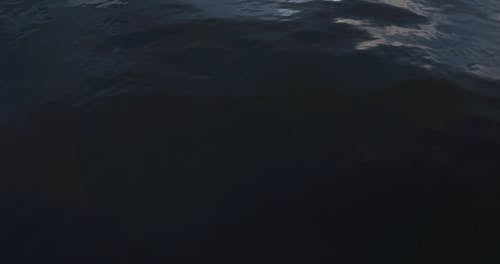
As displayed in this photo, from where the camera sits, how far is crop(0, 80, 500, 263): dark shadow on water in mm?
5027

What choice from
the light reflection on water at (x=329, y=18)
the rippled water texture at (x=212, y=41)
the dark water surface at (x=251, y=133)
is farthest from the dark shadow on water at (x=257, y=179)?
the light reflection on water at (x=329, y=18)

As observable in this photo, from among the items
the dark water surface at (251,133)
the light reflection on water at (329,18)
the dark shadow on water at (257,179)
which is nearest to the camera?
the dark shadow on water at (257,179)

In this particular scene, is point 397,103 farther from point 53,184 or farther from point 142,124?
point 53,184

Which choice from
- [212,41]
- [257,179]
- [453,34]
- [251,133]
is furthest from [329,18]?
[257,179]

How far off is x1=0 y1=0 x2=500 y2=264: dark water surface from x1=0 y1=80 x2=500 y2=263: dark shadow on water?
0.02 metres

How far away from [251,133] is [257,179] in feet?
3.13

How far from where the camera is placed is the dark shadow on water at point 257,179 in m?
5.03

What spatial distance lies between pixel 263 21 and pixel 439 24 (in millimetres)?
3888

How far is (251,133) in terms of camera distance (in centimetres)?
652

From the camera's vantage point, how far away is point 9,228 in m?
5.27

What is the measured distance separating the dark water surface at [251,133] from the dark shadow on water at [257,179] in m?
0.02

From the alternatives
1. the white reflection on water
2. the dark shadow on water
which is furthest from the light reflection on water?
the dark shadow on water

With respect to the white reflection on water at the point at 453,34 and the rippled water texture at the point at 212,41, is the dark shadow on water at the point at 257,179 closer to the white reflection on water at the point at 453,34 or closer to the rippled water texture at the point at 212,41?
the rippled water texture at the point at 212,41

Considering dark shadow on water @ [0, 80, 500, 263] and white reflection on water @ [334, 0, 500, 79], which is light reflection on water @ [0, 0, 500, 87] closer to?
white reflection on water @ [334, 0, 500, 79]
